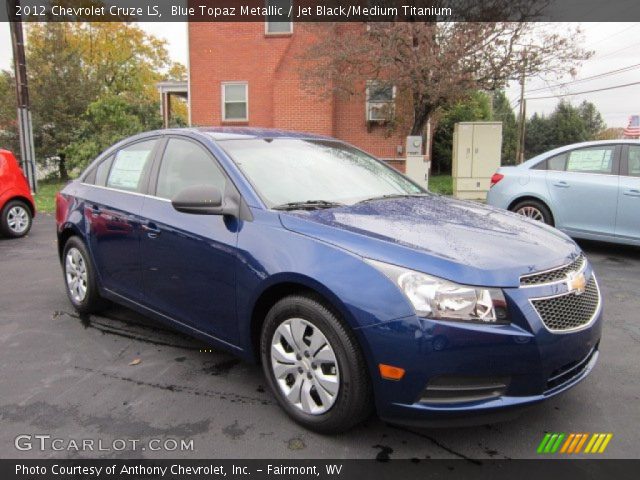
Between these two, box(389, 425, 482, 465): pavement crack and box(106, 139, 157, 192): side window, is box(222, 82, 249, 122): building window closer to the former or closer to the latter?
box(106, 139, 157, 192): side window

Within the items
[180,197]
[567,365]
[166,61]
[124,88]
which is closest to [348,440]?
[567,365]

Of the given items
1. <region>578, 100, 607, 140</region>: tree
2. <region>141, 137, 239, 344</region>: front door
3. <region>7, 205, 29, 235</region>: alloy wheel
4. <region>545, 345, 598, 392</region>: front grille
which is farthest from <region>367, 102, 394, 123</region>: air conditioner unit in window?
<region>578, 100, 607, 140</region>: tree

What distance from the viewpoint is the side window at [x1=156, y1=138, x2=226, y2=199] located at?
3569mm

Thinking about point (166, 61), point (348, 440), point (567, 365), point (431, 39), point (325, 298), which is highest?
point (166, 61)

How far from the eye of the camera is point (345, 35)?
14211 mm

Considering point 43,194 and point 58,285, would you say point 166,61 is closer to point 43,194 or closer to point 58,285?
point 43,194

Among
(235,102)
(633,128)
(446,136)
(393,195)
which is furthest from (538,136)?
(393,195)

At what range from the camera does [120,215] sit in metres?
4.10

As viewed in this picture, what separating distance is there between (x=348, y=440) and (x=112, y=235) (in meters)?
2.44

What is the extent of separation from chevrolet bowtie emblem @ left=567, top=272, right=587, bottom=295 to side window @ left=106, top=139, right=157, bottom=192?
2.95 metres

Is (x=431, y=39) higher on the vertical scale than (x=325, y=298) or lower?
higher

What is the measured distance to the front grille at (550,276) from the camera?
102 inches

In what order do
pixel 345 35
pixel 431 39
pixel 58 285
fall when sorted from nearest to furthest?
1. pixel 58 285
2. pixel 431 39
3. pixel 345 35

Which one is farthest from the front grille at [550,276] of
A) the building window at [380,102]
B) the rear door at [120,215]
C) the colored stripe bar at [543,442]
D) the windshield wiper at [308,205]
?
the building window at [380,102]
